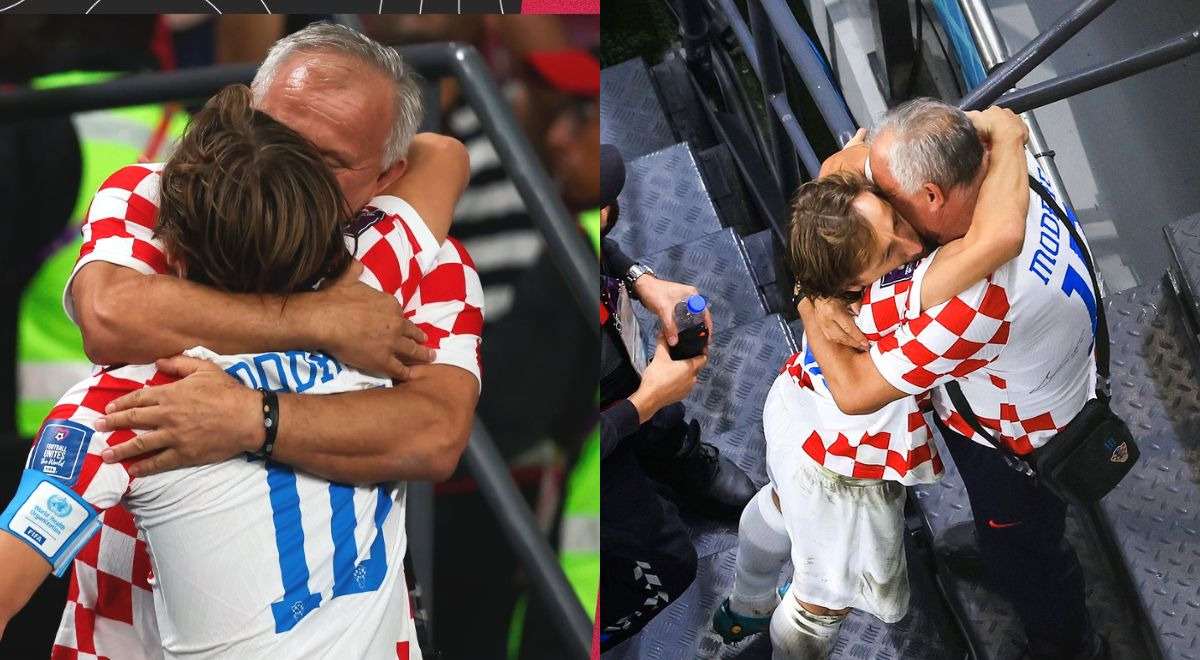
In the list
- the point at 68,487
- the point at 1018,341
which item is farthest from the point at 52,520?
the point at 1018,341

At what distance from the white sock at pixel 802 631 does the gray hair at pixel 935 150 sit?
0.91 metres

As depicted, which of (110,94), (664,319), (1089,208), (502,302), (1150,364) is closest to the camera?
(110,94)

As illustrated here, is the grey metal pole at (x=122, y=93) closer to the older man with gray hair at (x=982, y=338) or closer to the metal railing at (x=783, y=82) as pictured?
the older man with gray hair at (x=982, y=338)

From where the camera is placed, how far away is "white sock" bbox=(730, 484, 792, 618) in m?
2.41

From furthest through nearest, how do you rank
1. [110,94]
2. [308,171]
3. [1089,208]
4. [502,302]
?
[1089,208] → [502,302] → [110,94] → [308,171]

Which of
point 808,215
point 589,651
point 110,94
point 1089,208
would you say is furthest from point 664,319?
point 1089,208

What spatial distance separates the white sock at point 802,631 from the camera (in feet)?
7.61

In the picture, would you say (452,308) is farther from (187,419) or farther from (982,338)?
(982,338)

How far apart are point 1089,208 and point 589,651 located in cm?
182

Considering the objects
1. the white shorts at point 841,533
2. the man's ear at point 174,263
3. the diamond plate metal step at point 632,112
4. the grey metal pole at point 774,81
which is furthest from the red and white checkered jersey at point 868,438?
the diamond plate metal step at point 632,112

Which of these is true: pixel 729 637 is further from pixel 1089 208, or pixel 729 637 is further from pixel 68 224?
pixel 68 224

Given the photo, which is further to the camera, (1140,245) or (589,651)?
(1140,245)

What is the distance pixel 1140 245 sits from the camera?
2.92m

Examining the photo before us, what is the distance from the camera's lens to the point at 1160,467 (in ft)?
8.34
